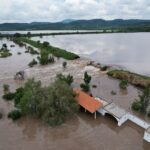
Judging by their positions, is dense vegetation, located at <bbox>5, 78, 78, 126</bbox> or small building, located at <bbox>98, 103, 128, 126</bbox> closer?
dense vegetation, located at <bbox>5, 78, 78, 126</bbox>

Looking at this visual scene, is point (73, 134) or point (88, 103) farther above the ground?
point (88, 103)

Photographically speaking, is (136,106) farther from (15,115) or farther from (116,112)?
(15,115)

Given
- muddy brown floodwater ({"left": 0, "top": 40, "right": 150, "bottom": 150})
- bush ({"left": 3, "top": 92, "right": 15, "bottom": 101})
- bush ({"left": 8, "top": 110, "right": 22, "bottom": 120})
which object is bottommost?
muddy brown floodwater ({"left": 0, "top": 40, "right": 150, "bottom": 150})

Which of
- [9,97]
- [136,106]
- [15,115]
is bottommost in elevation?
[15,115]

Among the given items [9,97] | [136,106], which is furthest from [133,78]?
[9,97]

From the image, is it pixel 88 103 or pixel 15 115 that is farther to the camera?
pixel 88 103

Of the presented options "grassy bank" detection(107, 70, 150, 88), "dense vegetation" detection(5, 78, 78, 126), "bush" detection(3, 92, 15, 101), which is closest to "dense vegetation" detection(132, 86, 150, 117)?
A: "grassy bank" detection(107, 70, 150, 88)

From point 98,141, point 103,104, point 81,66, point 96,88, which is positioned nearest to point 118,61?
point 81,66

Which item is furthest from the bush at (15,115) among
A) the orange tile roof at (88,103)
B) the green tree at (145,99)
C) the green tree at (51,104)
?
the green tree at (145,99)

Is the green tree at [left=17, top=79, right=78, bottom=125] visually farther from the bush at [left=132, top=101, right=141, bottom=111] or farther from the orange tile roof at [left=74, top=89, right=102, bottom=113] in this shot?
the bush at [left=132, top=101, right=141, bottom=111]
